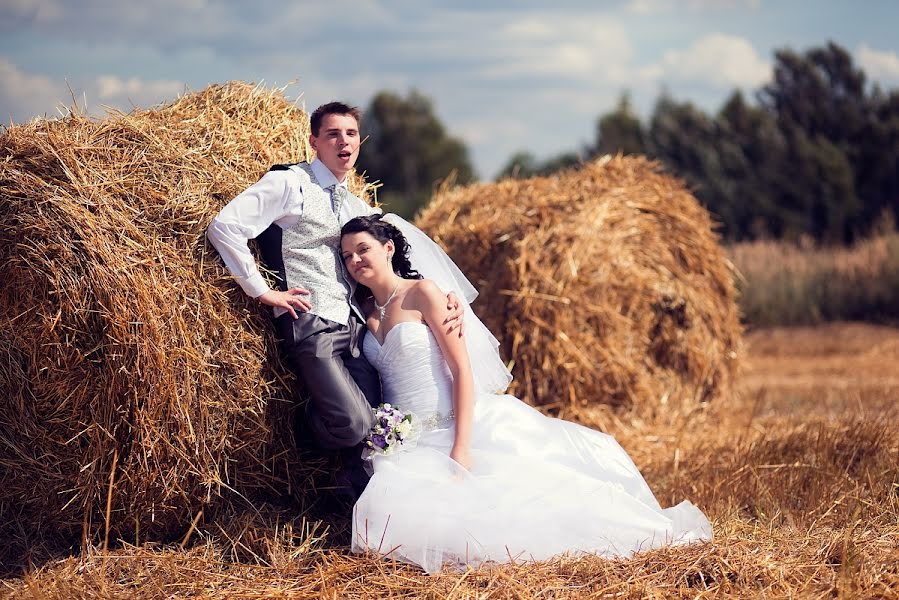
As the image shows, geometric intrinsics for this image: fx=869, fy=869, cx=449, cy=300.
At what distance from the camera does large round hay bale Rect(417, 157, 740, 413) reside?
6.11m

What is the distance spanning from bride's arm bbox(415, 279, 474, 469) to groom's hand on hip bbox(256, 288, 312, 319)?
55cm

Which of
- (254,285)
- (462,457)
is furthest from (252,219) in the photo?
(462,457)

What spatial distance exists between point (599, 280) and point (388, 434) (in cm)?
288

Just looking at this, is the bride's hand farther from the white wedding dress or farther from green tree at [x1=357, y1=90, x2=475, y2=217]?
green tree at [x1=357, y1=90, x2=475, y2=217]

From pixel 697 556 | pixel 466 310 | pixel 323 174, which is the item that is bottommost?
pixel 697 556

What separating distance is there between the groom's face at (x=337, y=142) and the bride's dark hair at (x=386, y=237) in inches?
10.6

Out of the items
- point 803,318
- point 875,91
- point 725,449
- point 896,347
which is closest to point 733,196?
point 875,91

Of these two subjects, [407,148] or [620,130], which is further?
[407,148]

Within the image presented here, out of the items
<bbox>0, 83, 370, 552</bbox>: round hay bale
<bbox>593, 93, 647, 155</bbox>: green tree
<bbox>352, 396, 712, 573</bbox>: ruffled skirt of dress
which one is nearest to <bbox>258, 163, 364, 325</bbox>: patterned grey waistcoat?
<bbox>0, 83, 370, 552</bbox>: round hay bale

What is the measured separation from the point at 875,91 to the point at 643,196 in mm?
20308

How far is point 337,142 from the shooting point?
13.0 ft

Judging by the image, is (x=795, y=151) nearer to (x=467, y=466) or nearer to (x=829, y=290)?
(x=829, y=290)

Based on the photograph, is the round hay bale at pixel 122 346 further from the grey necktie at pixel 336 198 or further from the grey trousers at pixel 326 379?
the grey necktie at pixel 336 198

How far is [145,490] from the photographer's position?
12.1 feet
